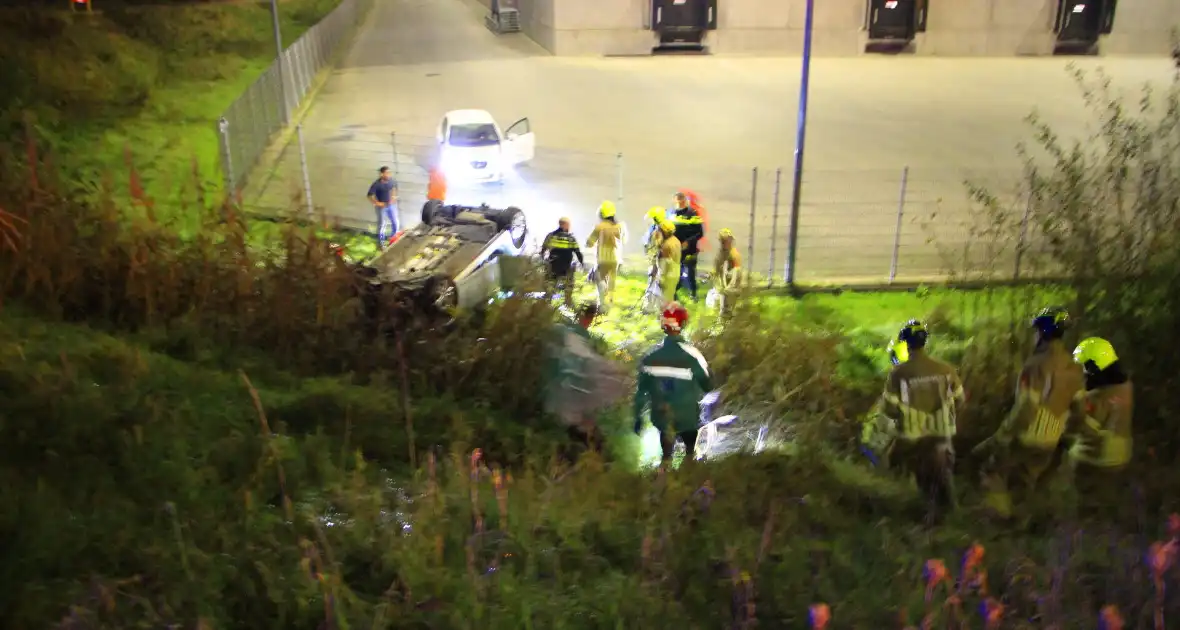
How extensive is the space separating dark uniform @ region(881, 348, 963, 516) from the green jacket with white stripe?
4.24 ft

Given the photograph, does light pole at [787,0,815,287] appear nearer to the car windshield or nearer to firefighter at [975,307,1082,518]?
firefighter at [975,307,1082,518]

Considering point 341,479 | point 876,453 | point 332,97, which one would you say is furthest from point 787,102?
point 341,479

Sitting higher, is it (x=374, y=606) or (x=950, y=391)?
(x=950, y=391)

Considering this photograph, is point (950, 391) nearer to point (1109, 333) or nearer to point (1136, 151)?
point (1109, 333)

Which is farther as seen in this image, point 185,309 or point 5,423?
point 185,309

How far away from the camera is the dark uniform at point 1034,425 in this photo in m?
5.82

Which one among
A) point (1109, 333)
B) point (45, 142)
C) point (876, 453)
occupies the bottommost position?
point (876, 453)

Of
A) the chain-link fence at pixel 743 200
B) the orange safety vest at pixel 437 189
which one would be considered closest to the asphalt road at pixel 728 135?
the chain-link fence at pixel 743 200

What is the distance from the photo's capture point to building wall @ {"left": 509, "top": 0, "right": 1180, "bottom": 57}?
3547 centimetres

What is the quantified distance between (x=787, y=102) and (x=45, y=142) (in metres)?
20.4

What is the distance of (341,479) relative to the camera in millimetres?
5410

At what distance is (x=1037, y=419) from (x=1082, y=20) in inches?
1483

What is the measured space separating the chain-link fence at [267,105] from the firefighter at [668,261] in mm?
5063

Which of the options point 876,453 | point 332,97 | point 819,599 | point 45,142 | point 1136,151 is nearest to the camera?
point 819,599
